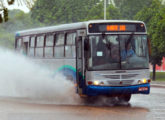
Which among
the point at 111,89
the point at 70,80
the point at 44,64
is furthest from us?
the point at 44,64

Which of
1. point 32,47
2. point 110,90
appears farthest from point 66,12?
point 110,90

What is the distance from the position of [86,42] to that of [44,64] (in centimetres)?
388

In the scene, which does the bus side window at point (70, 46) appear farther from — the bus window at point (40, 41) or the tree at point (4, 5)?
the tree at point (4, 5)

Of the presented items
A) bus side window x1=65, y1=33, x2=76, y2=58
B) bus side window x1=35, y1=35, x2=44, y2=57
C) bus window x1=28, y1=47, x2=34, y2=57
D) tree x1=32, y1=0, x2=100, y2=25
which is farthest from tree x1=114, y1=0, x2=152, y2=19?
bus side window x1=65, y1=33, x2=76, y2=58

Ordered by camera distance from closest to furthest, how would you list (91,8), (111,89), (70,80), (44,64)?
Answer: (111,89)
(70,80)
(44,64)
(91,8)

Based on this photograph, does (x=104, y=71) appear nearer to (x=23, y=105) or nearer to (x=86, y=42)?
(x=86, y=42)

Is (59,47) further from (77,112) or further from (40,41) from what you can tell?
(77,112)

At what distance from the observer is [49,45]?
19219 mm

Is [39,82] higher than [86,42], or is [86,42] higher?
Result: [86,42]

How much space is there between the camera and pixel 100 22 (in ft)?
54.3

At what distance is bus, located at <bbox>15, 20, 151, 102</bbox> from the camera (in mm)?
16156

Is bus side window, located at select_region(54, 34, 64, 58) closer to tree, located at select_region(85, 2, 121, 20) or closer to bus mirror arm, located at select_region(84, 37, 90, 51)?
bus mirror arm, located at select_region(84, 37, 90, 51)

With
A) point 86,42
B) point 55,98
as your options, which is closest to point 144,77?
point 86,42

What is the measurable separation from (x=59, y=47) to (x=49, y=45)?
893 millimetres
